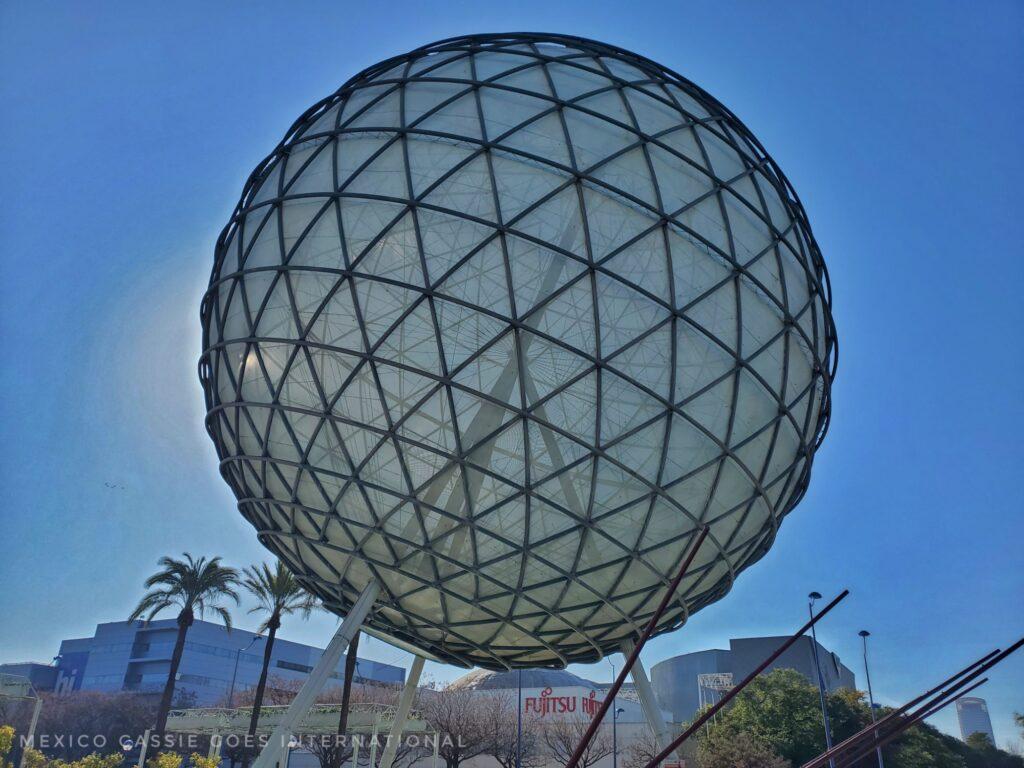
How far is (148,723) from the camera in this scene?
65938mm

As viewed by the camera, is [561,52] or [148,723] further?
[148,723]

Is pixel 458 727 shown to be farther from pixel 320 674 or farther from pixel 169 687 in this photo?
pixel 320 674

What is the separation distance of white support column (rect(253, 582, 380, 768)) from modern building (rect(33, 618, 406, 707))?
82.8 meters

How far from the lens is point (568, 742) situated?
59938mm

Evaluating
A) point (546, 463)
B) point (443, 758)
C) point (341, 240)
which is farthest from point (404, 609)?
point (443, 758)

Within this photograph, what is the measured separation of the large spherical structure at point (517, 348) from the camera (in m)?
14.3

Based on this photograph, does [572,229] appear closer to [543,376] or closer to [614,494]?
[543,376]

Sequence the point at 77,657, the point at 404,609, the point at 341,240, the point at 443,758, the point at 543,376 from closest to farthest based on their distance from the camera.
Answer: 1. the point at 543,376
2. the point at 341,240
3. the point at 404,609
4. the point at 443,758
5. the point at 77,657

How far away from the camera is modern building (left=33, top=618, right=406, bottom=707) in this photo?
94562mm

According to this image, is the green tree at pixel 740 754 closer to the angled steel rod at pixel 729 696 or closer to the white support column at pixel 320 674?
the white support column at pixel 320 674

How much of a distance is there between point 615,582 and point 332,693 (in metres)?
65.7

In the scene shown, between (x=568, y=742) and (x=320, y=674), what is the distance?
4948cm

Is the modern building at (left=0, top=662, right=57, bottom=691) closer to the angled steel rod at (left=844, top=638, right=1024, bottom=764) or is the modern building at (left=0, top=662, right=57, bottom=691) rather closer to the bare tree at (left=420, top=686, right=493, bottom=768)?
the bare tree at (left=420, top=686, right=493, bottom=768)

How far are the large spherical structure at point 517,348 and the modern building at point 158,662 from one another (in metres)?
84.5
